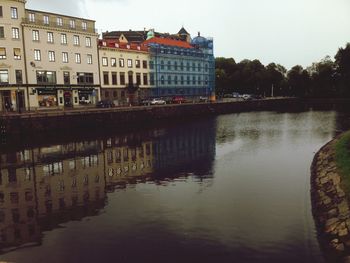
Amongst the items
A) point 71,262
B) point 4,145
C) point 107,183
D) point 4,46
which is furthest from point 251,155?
point 4,46

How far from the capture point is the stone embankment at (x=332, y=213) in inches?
610

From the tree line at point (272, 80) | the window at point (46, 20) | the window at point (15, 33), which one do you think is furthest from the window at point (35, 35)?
the tree line at point (272, 80)

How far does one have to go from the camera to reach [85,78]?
80.4 m

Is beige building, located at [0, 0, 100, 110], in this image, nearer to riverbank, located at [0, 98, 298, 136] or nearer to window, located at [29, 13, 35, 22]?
window, located at [29, 13, 35, 22]

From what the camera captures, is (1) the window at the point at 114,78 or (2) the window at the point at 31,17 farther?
(1) the window at the point at 114,78

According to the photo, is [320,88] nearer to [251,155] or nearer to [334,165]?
[251,155]

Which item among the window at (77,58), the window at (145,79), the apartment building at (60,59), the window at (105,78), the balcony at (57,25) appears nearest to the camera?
the balcony at (57,25)

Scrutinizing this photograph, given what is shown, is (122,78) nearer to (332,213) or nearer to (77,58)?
(77,58)

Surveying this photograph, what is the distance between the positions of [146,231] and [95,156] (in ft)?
78.5

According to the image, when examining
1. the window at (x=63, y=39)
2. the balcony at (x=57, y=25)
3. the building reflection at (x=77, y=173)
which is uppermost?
the balcony at (x=57, y=25)

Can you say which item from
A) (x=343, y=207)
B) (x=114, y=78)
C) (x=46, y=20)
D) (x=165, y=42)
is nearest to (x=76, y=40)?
(x=46, y=20)

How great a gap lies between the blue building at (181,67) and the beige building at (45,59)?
22401mm

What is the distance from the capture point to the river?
16.5m

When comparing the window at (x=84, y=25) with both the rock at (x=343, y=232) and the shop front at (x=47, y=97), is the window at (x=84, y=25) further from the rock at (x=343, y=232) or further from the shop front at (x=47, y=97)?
the rock at (x=343, y=232)
